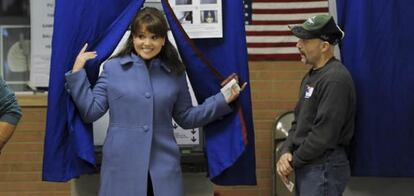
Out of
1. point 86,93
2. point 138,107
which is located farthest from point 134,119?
point 86,93

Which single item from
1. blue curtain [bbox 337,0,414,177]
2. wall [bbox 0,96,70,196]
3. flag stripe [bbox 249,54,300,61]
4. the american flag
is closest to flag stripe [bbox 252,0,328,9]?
the american flag

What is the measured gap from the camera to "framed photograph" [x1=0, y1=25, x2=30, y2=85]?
4.56 metres

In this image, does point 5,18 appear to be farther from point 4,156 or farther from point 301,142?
point 301,142

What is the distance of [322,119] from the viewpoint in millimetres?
2799

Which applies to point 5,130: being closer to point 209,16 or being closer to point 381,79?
point 209,16

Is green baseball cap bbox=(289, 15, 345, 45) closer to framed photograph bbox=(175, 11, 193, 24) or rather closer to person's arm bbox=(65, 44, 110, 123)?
framed photograph bbox=(175, 11, 193, 24)

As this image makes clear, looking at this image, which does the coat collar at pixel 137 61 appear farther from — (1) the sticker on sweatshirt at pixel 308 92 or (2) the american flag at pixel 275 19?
(2) the american flag at pixel 275 19

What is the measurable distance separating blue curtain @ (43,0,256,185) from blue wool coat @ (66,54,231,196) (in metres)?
0.14

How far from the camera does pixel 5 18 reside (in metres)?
4.60

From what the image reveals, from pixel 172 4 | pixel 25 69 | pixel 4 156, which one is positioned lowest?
pixel 4 156

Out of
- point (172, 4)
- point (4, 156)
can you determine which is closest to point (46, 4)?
point (4, 156)

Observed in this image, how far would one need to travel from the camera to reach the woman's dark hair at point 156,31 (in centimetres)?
277

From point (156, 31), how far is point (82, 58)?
0.41 metres

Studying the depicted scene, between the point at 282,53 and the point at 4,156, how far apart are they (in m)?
2.35
